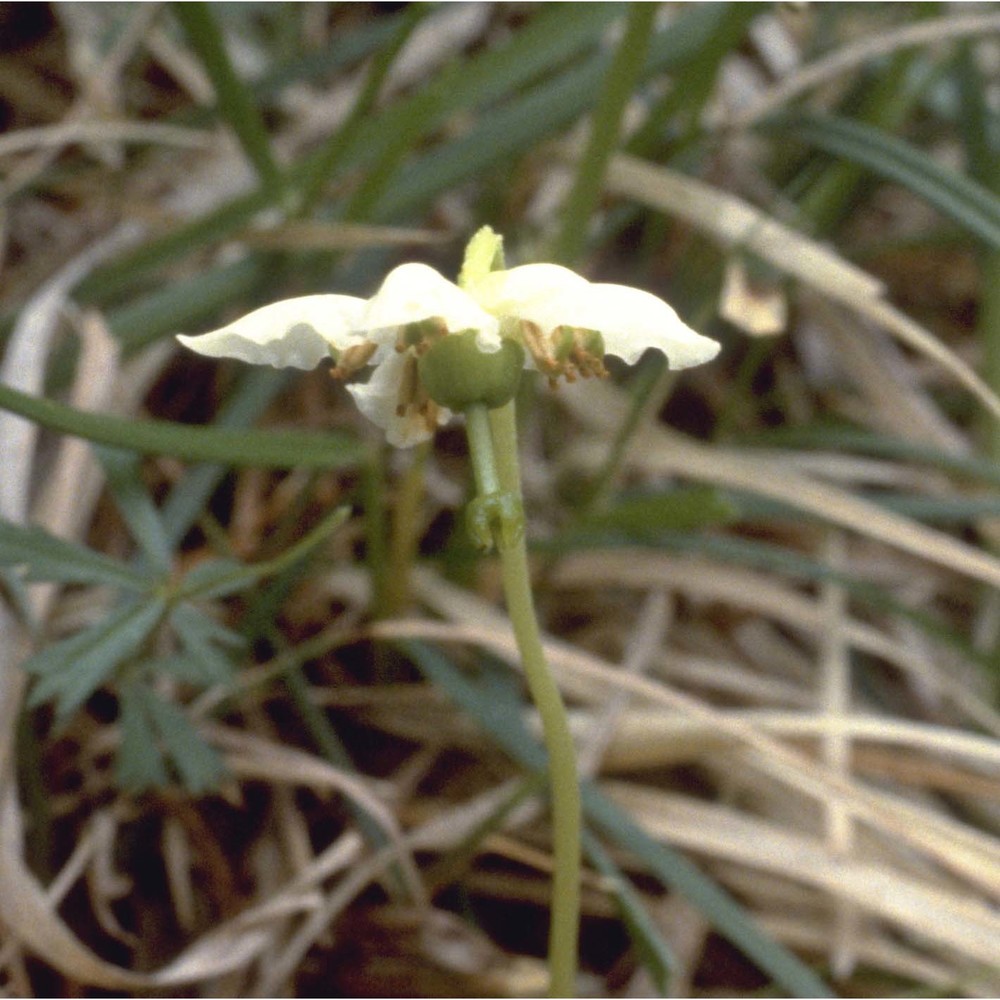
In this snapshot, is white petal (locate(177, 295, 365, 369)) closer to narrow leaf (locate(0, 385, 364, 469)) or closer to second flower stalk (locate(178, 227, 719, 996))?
second flower stalk (locate(178, 227, 719, 996))

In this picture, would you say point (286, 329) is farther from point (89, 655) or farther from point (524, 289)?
point (89, 655)

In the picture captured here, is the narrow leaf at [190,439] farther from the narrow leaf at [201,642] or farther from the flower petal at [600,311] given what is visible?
the flower petal at [600,311]

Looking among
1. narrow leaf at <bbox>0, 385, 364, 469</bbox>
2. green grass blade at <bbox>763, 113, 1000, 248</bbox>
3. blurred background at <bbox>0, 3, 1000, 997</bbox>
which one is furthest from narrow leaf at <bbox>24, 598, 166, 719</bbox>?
green grass blade at <bbox>763, 113, 1000, 248</bbox>

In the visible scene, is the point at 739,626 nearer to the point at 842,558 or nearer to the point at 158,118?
the point at 842,558

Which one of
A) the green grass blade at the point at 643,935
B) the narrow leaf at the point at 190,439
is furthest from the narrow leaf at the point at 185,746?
the green grass blade at the point at 643,935

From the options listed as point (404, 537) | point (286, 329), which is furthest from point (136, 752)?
point (286, 329)
